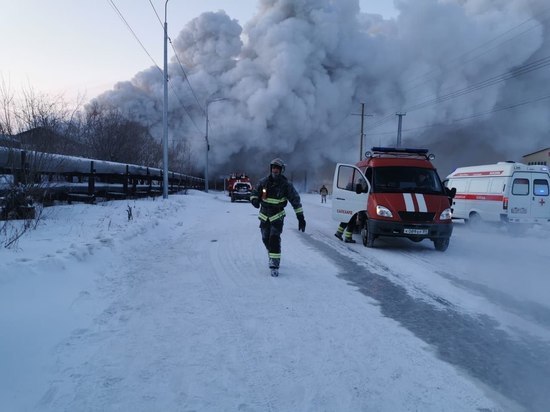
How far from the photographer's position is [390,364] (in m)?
3.06

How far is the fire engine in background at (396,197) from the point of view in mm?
8031

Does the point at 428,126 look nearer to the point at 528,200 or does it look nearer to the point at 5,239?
the point at 528,200

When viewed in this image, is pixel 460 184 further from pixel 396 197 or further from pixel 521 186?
pixel 396 197

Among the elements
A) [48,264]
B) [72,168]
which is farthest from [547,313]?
[72,168]

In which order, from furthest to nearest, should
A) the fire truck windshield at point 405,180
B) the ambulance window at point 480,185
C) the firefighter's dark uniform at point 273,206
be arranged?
the ambulance window at point 480,185
the fire truck windshield at point 405,180
the firefighter's dark uniform at point 273,206

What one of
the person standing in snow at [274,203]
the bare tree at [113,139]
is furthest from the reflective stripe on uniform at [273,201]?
the bare tree at [113,139]

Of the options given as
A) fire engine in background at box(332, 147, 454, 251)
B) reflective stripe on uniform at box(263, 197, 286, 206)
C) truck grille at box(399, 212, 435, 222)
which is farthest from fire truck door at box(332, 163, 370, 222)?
reflective stripe on uniform at box(263, 197, 286, 206)

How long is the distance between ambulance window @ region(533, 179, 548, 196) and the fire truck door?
623 cm

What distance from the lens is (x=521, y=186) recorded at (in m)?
12.5

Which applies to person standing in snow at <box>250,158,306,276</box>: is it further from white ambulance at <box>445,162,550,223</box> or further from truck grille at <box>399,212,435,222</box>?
white ambulance at <box>445,162,550,223</box>

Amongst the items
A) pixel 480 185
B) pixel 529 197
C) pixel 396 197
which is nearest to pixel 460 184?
pixel 480 185

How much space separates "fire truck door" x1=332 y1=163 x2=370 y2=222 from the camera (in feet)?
29.6

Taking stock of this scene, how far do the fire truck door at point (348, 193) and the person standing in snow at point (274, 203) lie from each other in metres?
3.25

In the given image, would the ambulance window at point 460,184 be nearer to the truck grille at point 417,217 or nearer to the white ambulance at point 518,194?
the white ambulance at point 518,194
